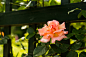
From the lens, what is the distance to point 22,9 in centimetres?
118

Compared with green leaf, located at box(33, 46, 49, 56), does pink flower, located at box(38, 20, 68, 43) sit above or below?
above

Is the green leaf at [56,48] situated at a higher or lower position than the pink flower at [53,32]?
lower

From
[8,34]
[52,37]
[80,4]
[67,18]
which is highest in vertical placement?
[80,4]

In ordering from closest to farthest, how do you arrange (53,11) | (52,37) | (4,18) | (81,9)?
(52,37)
(81,9)
(53,11)
(4,18)

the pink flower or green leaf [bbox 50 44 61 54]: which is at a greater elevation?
the pink flower

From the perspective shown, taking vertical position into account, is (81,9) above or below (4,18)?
above

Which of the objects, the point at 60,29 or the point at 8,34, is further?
→ the point at 8,34

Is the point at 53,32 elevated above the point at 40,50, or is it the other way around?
the point at 53,32

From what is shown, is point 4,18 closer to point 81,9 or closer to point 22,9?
point 22,9

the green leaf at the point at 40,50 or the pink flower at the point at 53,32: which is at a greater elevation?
the pink flower at the point at 53,32

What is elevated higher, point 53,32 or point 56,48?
point 53,32

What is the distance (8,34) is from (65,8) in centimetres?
71

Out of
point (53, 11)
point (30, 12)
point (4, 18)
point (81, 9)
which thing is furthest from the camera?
point (4, 18)

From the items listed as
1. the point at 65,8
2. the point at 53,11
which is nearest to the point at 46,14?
the point at 53,11
